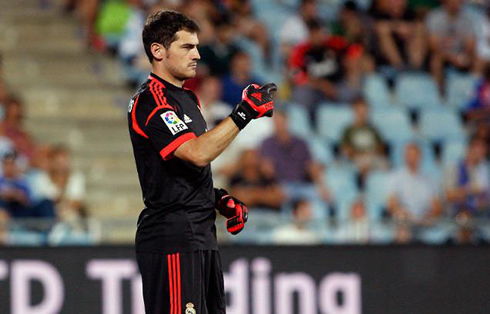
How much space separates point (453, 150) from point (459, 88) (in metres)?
1.07

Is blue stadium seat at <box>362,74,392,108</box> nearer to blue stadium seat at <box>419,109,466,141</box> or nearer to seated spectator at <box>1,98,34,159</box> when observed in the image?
blue stadium seat at <box>419,109,466,141</box>

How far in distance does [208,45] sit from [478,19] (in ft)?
11.4

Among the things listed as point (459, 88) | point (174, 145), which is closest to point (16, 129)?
point (459, 88)

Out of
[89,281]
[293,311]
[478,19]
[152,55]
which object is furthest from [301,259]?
[478,19]

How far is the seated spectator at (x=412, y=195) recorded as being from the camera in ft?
31.1

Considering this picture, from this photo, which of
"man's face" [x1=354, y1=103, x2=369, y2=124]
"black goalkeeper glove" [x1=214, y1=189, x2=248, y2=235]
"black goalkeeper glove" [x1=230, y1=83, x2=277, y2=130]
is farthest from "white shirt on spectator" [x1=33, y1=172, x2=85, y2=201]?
"black goalkeeper glove" [x1=230, y1=83, x2=277, y2=130]

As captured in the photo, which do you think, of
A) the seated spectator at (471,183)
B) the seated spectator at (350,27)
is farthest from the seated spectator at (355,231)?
the seated spectator at (350,27)

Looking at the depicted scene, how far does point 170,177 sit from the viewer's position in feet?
15.1

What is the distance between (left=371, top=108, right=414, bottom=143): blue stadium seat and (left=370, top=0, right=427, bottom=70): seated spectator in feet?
2.72

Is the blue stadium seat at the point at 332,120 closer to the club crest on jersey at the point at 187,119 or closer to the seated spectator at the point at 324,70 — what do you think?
the seated spectator at the point at 324,70

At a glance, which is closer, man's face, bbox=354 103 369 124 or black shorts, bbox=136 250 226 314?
black shorts, bbox=136 250 226 314

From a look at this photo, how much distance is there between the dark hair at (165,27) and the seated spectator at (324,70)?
5.85 metres

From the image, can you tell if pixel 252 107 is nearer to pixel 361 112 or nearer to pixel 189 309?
pixel 189 309

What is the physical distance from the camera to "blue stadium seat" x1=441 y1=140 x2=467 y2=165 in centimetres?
1027
